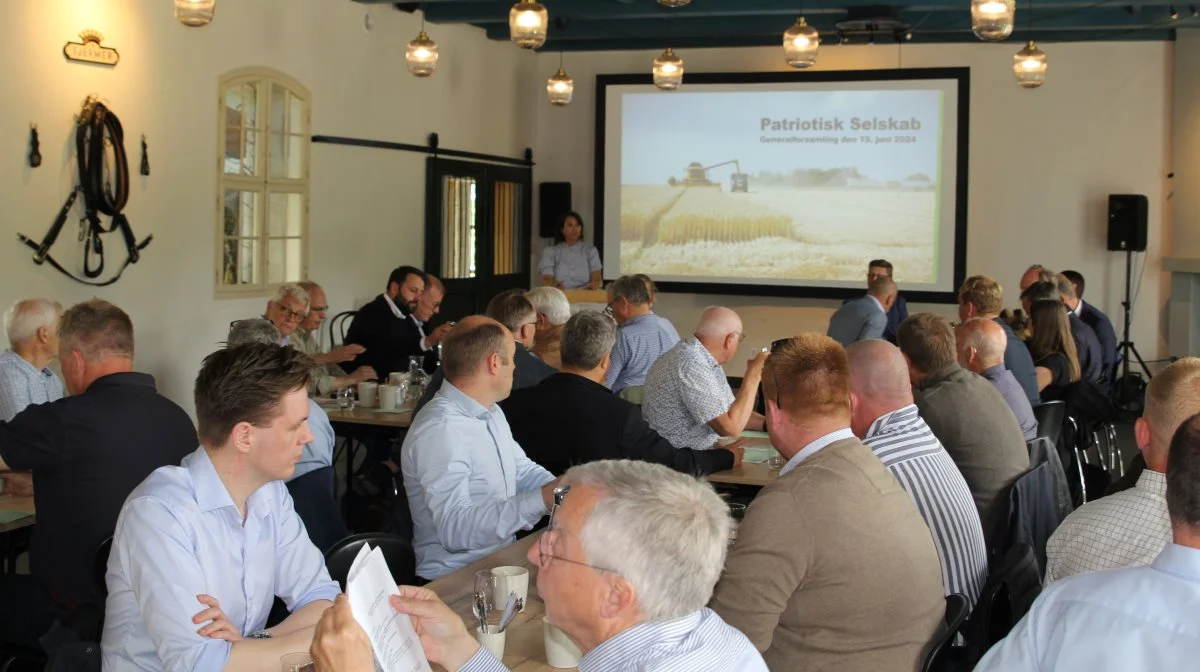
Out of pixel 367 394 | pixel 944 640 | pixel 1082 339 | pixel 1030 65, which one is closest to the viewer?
pixel 944 640

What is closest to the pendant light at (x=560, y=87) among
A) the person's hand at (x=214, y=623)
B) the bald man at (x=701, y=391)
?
the bald man at (x=701, y=391)

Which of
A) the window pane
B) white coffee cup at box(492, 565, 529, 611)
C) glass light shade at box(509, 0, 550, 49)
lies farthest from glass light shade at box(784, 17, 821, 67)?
white coffee cup at box(492, 565, 529, 611)

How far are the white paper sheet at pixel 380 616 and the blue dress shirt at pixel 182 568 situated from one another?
0.54 metres

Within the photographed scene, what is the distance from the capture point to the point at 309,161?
9.83 metres

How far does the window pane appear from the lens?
9539 mm

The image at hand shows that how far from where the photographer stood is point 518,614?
286 cm

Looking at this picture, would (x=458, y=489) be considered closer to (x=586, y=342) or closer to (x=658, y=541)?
(x=586, y=342)

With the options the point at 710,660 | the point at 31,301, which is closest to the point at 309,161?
the point at 31,301

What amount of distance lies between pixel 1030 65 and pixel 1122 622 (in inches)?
315

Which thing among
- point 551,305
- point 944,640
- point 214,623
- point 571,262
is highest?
point 571,262

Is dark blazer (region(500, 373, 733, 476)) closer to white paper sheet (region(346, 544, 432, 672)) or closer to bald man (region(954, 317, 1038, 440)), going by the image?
bald man (region(954, 317, 1038, 440))

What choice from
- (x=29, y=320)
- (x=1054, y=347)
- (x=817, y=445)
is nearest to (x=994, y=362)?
(x=1054, y=347)

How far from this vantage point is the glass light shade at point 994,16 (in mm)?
6625

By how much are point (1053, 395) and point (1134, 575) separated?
5543 millimetres
